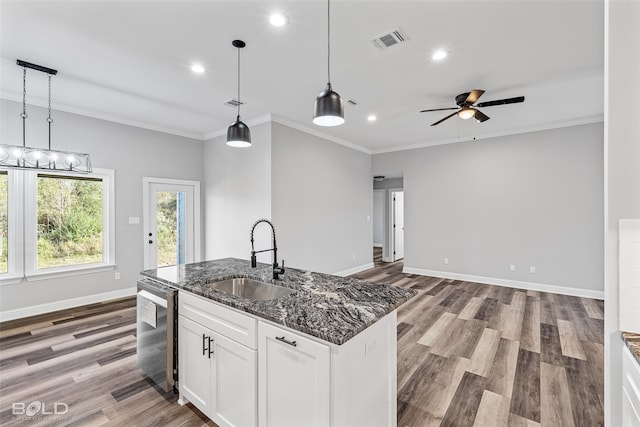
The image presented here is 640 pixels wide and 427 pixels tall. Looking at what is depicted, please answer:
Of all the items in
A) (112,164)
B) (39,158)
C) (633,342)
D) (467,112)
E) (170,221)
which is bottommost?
(633,342)

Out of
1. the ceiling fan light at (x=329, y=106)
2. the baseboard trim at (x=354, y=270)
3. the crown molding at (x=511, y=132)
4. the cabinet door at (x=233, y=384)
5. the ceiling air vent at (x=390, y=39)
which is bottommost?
the baseboard trim at (x=354, y=270)

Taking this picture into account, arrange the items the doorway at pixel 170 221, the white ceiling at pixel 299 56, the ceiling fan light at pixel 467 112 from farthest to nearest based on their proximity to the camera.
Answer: the doorway at pixel 170 221 < the ceiling fan light at pixel 467 112 < the white ceiling at pixel 299 56

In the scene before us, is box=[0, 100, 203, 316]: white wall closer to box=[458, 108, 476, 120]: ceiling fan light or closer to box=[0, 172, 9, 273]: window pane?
box=[0, 172, 9, 273]: window pane

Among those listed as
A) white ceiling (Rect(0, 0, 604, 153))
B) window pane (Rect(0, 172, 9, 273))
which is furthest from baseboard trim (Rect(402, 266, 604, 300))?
window pane (Rect(0, 172, 9, 273))

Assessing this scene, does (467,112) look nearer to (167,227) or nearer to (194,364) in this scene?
(194,364)

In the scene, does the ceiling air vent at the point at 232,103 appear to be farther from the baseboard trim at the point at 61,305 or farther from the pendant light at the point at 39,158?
the baseboard trim at the point at 61,305

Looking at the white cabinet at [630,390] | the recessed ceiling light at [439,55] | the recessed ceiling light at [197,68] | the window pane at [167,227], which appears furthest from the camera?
the window pane at [167,227]

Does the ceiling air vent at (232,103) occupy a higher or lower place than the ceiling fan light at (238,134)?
higher

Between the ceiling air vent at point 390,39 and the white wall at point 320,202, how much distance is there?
2.32m

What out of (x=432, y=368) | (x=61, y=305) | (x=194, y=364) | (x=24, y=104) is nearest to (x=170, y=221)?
(x=61, y=305)

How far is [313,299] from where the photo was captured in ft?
5.71

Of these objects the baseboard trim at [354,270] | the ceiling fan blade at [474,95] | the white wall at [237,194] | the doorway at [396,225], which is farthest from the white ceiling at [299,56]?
the doorway at [396,225]

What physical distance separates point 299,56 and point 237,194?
109 inches

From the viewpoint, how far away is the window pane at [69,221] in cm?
405
